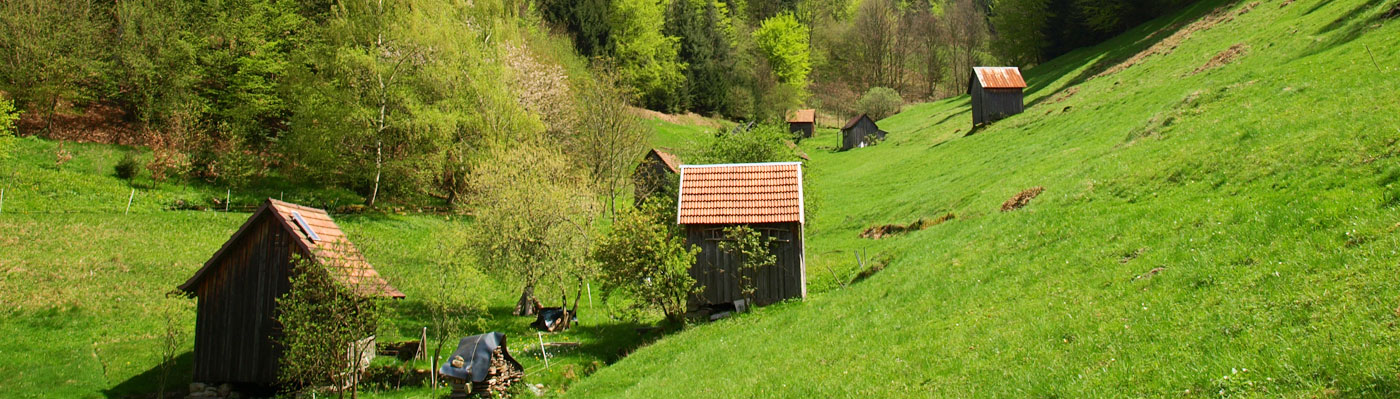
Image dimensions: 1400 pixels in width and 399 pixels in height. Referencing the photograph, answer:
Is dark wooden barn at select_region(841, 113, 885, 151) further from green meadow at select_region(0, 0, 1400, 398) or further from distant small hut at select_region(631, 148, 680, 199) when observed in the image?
green meadow at select_region(0, 0, 1400, 398)

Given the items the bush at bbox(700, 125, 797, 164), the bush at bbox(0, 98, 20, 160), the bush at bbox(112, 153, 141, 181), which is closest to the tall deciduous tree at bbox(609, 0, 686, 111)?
the bush at bbox(700, 125, 797, 164)

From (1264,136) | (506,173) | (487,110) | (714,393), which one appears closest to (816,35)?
(487,110)

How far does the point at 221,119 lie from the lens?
44.3 metres

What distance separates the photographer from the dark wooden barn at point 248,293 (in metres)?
20.4

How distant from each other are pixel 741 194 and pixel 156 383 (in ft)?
58.4

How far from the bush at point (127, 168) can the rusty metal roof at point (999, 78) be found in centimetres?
4906

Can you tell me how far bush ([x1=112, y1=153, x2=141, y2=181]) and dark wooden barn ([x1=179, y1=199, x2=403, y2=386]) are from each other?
17.9 m

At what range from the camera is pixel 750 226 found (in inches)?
900

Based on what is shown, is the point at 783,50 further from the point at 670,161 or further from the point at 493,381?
the point at 493,381

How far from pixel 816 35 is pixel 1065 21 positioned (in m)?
42.6

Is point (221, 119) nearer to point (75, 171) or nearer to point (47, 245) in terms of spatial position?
point (75, 171)

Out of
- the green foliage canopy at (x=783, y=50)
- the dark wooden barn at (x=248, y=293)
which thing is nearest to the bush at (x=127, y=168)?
the dark wooden barn at (x=248, y=293)

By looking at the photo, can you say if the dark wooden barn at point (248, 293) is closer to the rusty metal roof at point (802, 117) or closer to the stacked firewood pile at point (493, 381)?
the stacked firewood pile at point (493, 381)

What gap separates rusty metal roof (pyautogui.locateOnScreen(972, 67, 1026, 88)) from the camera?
160 feet
